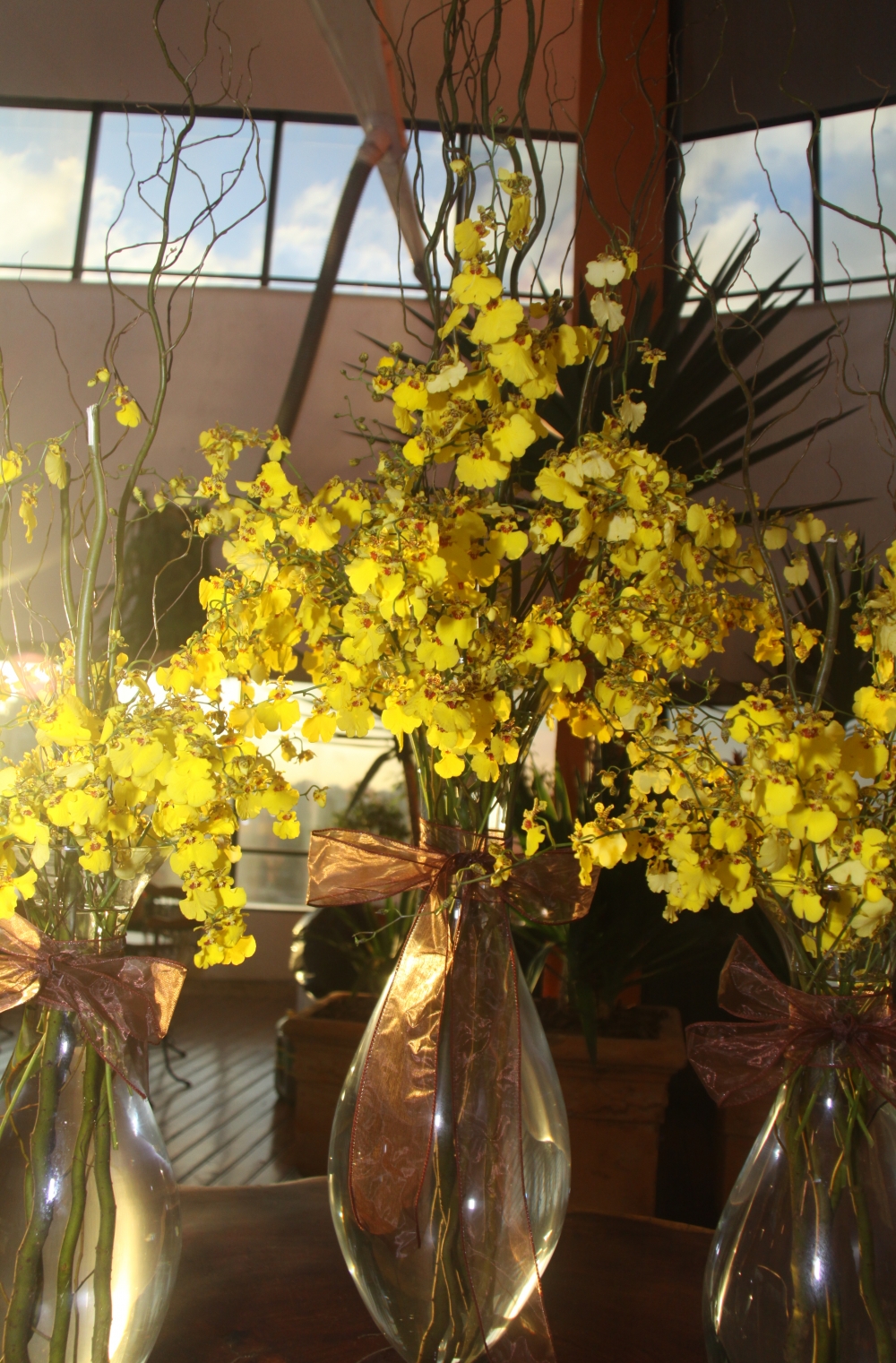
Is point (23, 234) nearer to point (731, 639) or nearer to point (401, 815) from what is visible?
point (401, 815)

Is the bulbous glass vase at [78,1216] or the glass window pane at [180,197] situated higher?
the glass window pane at [180,197]

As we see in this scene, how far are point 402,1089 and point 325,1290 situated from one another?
0.87 ft

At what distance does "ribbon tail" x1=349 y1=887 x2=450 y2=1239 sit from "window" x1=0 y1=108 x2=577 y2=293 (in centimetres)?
452

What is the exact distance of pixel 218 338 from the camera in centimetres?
544

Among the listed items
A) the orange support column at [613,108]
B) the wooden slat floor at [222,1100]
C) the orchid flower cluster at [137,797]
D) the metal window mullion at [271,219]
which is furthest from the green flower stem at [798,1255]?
the metal window mullion at [271,219]

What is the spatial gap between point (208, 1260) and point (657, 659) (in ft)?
2.08

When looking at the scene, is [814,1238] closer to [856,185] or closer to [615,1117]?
[615,1117]

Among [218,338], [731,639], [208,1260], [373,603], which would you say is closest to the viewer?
[373,603]

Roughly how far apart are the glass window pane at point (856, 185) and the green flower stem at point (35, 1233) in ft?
17.2

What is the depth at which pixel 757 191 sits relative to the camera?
18.4 ft

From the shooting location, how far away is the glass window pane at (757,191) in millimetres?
5566

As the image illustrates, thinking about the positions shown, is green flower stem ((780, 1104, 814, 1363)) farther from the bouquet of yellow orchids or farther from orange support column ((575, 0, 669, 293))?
orange support column ((575, 0, 669, 293))

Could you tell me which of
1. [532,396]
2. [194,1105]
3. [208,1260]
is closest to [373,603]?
[532,396]

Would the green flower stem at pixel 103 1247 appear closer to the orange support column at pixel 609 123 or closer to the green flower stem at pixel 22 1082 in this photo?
the green flower stem at pixel 22 1082
